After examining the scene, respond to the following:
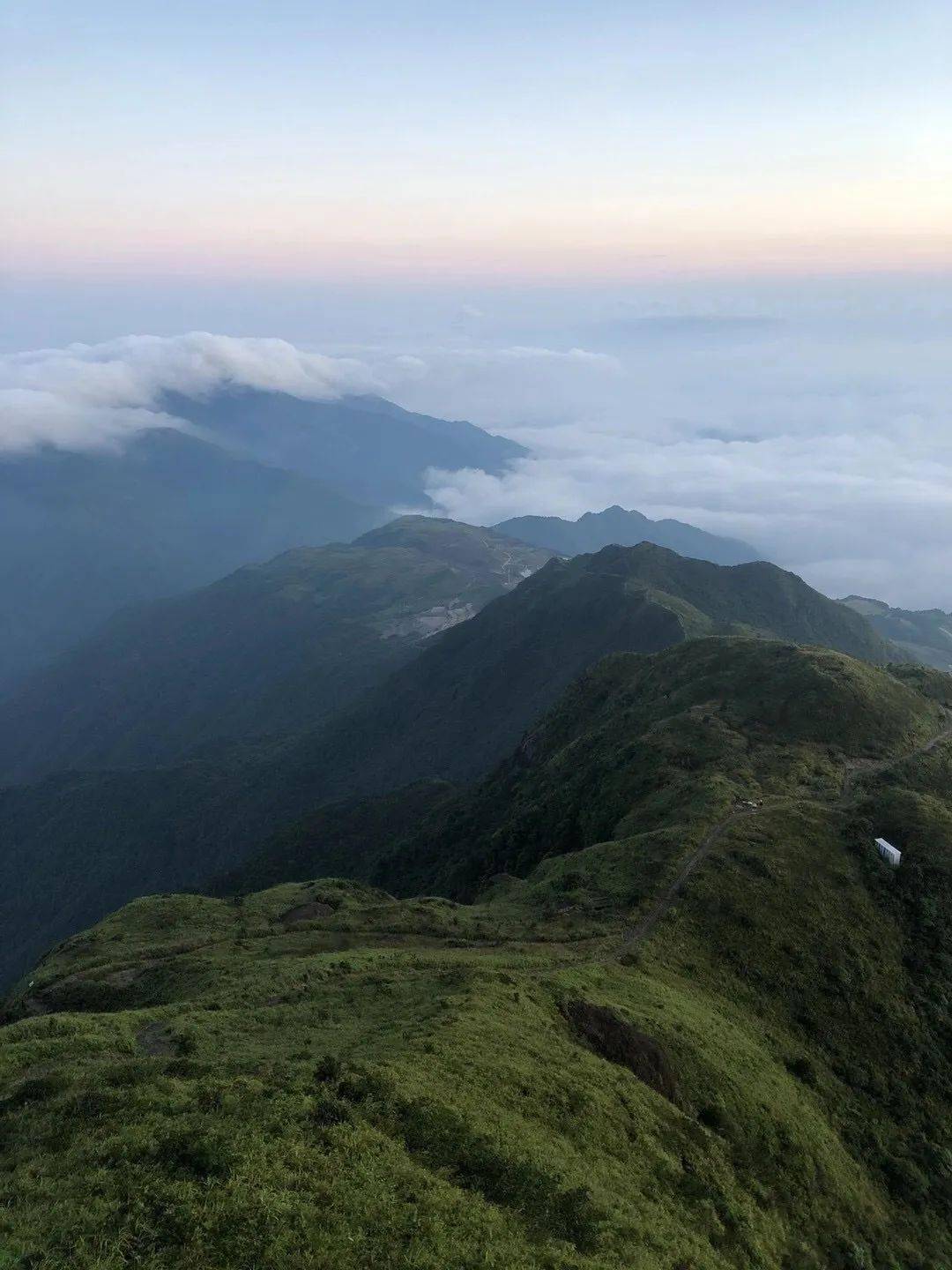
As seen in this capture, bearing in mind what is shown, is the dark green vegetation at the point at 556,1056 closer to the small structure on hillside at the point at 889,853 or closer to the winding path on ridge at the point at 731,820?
the winding path on ridge at the point at 731,820

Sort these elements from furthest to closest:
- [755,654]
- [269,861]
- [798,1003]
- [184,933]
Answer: [269,861] → [755,654] → [184,933] → [798,1003]

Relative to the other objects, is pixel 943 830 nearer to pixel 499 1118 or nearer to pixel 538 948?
pixel 538 948

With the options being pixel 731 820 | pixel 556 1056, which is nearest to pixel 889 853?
pixel 731 820

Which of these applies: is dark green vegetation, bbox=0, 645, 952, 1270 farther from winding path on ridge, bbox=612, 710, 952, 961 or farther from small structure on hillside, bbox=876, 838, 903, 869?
small structure on hillside, bbox=876, 838, 903, 869

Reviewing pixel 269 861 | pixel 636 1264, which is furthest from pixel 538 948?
pixel 269 861

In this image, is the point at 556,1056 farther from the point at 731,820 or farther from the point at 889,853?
the point at 889,853

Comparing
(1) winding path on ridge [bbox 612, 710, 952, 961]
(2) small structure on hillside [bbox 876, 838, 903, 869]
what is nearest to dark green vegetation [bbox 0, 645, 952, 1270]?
(1) winding path on ridge [bbox 612, 710, 952, 961]
